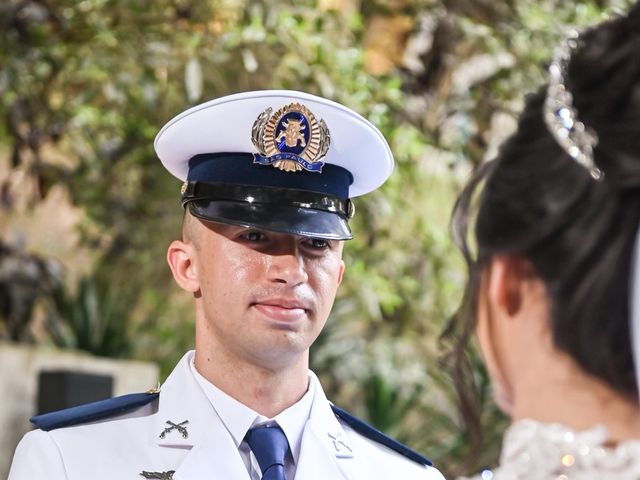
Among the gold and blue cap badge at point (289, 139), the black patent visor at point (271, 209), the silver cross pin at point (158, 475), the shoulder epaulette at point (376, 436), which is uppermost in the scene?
the gold and blue cap badge at point (289, 139)

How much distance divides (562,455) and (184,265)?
125cm

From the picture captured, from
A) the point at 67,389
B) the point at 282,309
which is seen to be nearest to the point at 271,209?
the point at 282,309

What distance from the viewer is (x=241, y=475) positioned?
7.19 feet

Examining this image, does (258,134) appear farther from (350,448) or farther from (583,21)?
(583,21)

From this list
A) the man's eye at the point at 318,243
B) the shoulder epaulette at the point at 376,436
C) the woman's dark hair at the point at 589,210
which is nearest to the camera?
the woman's dark hair at the point at 589,210

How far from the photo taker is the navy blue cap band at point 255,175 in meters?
2.33

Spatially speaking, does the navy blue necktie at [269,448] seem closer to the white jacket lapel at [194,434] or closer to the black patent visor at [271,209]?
the white jacket lapel at [194,434]

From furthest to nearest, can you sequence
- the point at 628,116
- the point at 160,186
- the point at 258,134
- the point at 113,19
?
the point at 160,186 → the point at 113,19 → the point at 258,134 → the point at 628,116

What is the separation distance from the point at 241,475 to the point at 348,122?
69cm

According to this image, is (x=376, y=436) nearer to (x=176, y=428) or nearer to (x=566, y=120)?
(x=176, y=428)

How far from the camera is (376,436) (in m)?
2.59

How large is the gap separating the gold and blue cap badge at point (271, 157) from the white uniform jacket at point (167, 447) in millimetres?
302

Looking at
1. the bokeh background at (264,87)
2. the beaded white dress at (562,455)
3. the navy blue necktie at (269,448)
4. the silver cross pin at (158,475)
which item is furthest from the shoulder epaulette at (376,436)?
the bokeh background at (264,87)

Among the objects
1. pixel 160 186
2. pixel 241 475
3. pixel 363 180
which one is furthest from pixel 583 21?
pixel 241 475
